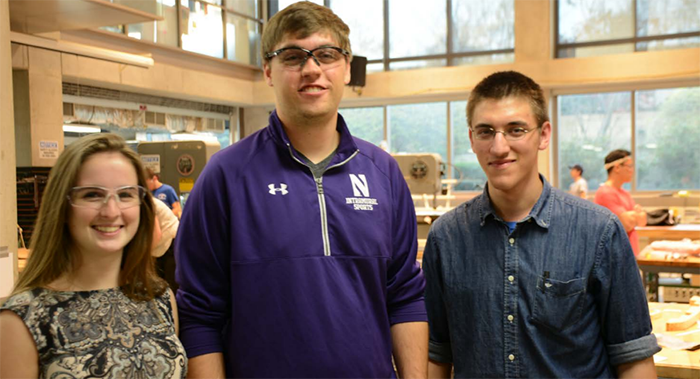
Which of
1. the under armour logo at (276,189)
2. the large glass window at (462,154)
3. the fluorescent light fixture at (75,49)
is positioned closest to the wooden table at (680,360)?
the under armour logo at (276,189)

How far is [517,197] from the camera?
180 cm

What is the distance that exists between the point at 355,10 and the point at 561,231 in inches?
473

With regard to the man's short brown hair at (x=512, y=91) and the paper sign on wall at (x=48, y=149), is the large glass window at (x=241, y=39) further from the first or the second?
the man's short brown hair at (x=512, y=91)

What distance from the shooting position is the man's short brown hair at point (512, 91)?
1771mm

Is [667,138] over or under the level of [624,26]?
A: under

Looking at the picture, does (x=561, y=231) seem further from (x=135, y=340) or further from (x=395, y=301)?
(x=135, y=340)

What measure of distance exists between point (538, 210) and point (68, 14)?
599 centimetres

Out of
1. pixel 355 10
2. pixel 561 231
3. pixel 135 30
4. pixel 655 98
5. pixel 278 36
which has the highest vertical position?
pixel 355 10

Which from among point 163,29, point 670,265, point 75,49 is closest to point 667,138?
point 670,265

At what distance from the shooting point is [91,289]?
1456mm

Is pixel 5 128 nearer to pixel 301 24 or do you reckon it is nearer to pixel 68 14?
pixel 301 24

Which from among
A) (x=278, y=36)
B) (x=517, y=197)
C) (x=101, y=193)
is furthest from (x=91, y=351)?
(x=517, y=197)

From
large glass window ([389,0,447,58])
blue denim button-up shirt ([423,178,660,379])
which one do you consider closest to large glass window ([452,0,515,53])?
large glass window ([389,0,447,58])

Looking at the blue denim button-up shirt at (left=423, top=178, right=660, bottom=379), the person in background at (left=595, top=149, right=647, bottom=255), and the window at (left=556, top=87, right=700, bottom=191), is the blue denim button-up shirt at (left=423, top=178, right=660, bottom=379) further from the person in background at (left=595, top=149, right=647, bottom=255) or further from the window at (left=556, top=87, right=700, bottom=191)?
the window at (left=556, top=87, right=700, bottom=191)
